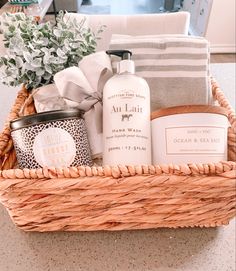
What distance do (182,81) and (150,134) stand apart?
0.18 m

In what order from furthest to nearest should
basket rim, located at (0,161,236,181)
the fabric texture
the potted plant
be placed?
1. the fabric texture
2. the potted plant
3. basket rim, located at (0,161,236,181)

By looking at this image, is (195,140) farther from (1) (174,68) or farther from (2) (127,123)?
(1) (174,68)

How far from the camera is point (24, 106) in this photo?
48cm

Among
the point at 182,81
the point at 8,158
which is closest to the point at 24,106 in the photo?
the point at 8,158

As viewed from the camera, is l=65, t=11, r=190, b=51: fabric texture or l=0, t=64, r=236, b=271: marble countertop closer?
l=0, t=64, r=236, b=271: marble countertop

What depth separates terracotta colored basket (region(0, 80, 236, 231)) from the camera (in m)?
0.32

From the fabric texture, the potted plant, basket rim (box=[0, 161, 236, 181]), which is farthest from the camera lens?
the fabric texture

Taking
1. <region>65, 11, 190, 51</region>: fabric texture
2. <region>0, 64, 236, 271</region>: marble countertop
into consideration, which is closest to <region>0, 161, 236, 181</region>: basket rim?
<region>0, 64, 236, 271</region>: marble countertop

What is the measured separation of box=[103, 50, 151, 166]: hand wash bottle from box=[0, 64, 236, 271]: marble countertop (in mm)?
120

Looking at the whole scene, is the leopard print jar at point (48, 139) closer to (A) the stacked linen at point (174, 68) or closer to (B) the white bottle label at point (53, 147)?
(B) the white bottle label at point (53, 147)

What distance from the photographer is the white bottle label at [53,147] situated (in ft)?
1.19

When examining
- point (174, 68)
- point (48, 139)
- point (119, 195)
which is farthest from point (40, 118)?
point (174, 68)

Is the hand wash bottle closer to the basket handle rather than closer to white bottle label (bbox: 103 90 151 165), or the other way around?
white bottle label (bbox: 103 90 151 165)

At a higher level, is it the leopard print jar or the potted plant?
the potted plant
